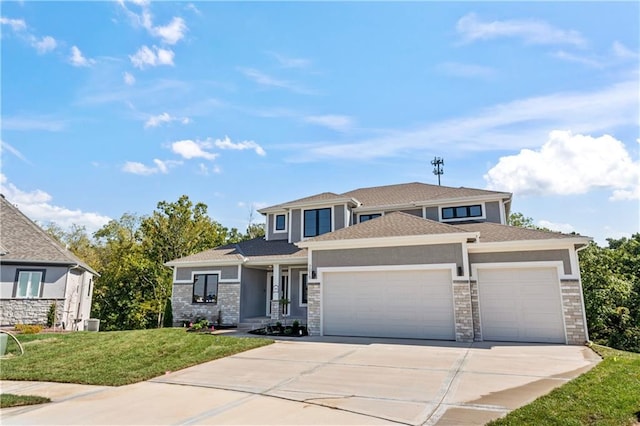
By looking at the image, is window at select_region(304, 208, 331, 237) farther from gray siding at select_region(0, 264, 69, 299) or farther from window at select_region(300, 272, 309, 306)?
gray siding at select_region(0, 264, 69, 299)

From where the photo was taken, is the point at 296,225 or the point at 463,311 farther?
the point at 296,225

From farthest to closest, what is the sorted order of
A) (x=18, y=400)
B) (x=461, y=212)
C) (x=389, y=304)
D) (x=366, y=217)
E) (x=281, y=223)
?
(x=281, y=223), (x=366, y=217), (x=461, y=212), (x=389, y=304), (x=18, y=400)

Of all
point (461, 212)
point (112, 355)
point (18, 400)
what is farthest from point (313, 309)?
point (18, 400)

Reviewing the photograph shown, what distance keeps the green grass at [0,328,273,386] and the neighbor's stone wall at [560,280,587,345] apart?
31.1ft

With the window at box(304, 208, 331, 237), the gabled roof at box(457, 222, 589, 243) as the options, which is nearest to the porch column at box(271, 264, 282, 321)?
the window at box(304, 208, 331, 237)

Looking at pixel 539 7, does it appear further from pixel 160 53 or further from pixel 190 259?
pixel 190 259

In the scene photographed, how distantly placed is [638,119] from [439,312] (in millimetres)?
7986

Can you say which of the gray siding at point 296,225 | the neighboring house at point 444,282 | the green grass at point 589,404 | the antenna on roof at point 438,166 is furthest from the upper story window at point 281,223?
the green grass at point 589,404

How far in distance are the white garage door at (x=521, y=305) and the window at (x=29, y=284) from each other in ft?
67.4

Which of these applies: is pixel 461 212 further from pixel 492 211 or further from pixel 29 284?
pixel 29 284

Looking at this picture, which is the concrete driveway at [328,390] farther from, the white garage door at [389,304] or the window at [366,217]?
the window at [366,217]

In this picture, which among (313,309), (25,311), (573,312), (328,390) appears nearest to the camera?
(328,390)

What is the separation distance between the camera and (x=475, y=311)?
12539 millimetres

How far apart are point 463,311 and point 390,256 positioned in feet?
9.67
